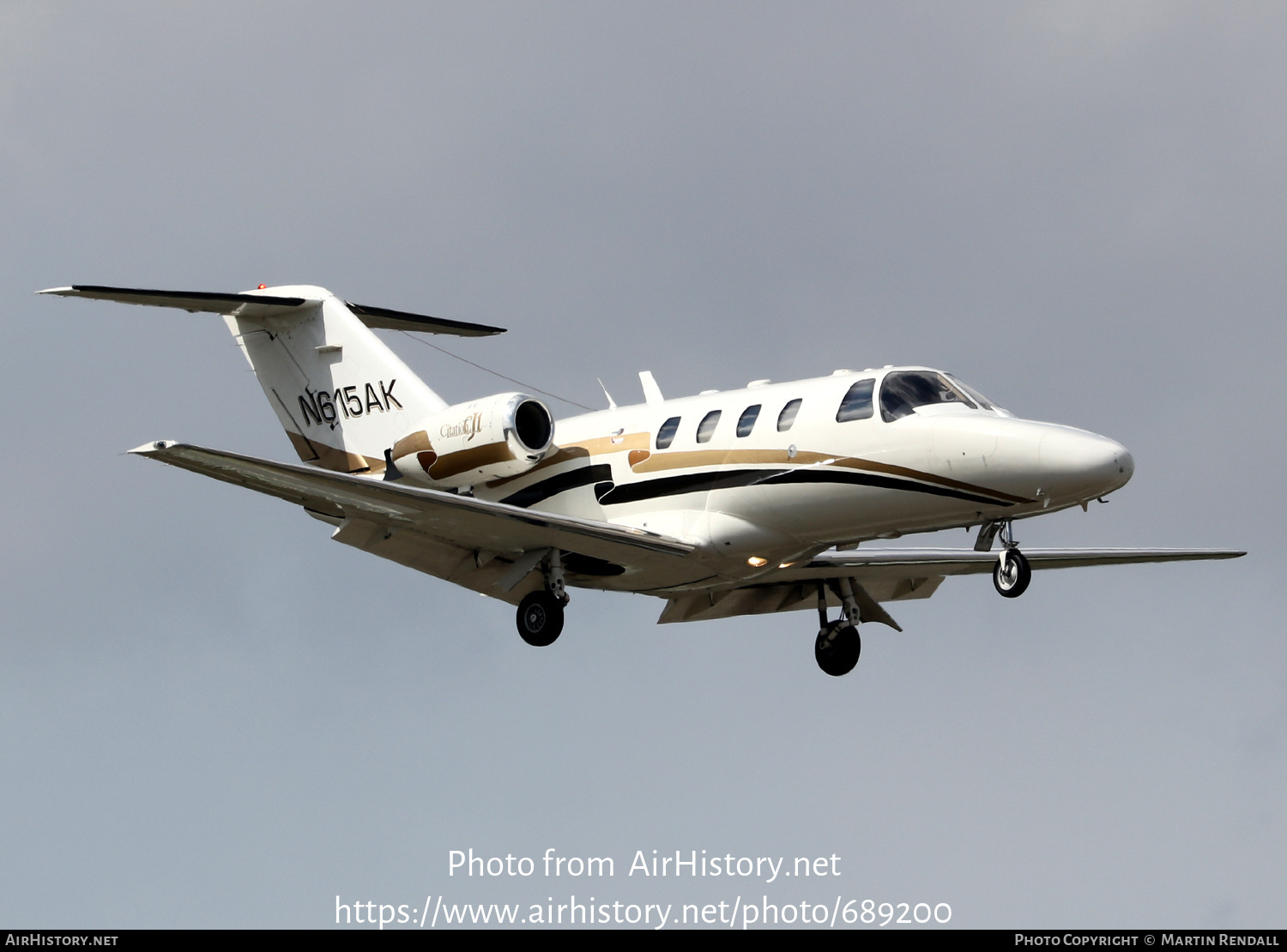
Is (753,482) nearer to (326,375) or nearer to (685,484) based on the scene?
(685,484)

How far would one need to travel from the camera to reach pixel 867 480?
67.7 ft

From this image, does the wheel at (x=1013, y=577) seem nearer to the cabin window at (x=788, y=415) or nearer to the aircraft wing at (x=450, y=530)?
the cabin window at (x=788, y=415)

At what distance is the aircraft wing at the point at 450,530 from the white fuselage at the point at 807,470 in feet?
1.94

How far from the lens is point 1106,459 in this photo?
63.2 ft

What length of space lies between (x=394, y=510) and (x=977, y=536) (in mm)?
7380

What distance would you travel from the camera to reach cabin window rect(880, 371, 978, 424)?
2066cm

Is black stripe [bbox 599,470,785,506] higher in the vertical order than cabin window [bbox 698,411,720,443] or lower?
lower

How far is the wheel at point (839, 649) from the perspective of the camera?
25.4 m

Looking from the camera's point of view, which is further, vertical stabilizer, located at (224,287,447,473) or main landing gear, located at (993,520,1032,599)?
vertical stabilizer, located at (224,287,447,473)

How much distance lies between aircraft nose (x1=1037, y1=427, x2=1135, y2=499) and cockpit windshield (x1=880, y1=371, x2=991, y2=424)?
1.40 meters

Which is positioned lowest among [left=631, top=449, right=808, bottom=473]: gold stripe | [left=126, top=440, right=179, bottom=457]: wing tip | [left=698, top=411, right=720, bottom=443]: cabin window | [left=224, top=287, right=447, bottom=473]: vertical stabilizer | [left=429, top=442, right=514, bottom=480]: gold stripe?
[left=126, top=440, right=179, bottom=457]: wing tip

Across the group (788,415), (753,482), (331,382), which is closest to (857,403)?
(788,415)

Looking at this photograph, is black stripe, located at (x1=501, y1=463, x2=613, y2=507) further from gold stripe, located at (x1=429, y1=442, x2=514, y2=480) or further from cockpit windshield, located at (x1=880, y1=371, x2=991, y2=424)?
cockpit windshield, located at (x1=880, y1=371, x2=991, y2=424)

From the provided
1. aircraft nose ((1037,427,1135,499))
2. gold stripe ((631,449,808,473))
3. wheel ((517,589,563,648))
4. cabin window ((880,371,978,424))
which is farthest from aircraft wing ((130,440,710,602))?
aircraft nose ((1037,427,1135,499))
